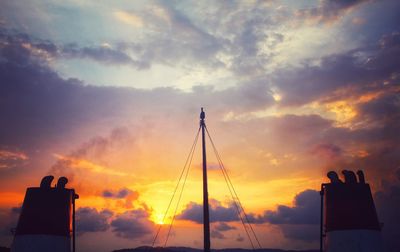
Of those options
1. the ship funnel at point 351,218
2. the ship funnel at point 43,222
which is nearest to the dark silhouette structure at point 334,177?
the ship funnel at point 351,218

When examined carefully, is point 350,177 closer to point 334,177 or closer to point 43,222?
point 334,177

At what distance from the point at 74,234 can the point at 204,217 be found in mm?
6672

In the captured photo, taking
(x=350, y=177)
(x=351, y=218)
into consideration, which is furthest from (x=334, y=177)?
(x=351, y=218)

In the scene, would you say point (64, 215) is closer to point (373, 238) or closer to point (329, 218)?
point (329, 218)

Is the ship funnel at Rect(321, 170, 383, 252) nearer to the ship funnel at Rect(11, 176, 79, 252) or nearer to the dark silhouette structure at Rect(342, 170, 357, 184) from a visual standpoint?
the dark silhouette structure at Rect(342, 170, 357, 184)

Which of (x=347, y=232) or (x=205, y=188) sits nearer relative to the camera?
(x=347, y=232)

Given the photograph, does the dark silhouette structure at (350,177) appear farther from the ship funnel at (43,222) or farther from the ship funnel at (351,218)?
the ship funnel at (43,222)

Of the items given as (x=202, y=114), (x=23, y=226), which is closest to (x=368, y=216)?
(x=202, y=114)

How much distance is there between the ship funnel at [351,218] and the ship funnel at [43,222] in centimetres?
1213

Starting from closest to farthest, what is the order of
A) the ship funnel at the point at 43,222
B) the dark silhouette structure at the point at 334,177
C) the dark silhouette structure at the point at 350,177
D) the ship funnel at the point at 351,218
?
the ship funnel at the point at 351,218
the ship funnel at the point at 43,222
the dark silhouette structure at the point at 350,177
the dark silhouette structure at the point at 334,177

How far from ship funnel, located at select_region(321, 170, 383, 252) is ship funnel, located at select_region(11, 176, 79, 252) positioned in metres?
12.1

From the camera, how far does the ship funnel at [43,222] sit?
1647cm

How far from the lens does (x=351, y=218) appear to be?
1647 centimetres

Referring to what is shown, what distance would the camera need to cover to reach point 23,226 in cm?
1659
